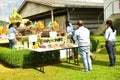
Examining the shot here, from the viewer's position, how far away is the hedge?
38.6 ft

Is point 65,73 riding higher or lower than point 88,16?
lower

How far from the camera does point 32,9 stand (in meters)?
32.8

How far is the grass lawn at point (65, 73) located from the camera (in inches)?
385

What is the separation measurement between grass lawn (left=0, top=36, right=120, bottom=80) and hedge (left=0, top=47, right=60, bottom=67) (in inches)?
11.9

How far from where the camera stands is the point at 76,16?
27766mm

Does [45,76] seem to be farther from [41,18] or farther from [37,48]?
[41,18]

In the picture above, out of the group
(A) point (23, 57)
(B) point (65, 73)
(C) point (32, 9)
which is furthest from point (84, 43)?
(C) point (32, 9)

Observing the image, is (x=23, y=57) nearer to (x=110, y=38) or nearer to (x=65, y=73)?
(x=65, y=73)

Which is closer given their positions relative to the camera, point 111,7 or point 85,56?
point 85,56

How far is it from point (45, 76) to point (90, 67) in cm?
178

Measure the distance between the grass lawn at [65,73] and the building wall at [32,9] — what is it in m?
16.6

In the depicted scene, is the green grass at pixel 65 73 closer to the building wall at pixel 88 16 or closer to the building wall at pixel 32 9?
the building wall at pixel 88 16

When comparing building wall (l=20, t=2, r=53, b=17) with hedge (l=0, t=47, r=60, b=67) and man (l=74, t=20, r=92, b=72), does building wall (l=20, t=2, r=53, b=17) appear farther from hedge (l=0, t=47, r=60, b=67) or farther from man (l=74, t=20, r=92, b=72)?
man (l=74, t=20, r=92, b=72)

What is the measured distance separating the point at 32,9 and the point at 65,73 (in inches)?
905
